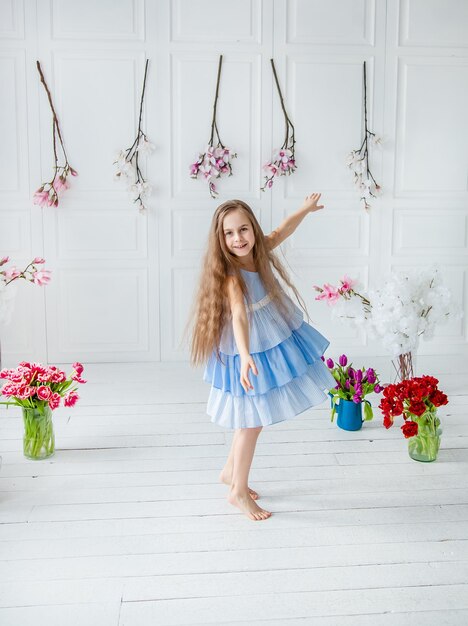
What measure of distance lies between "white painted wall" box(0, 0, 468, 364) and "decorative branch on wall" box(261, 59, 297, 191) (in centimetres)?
5

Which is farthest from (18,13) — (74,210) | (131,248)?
(131,248)

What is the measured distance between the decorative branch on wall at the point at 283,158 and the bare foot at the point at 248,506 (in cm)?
222

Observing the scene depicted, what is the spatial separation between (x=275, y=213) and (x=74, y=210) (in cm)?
121

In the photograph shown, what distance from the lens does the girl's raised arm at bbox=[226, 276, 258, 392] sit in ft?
7.20

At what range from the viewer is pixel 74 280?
4172 mm

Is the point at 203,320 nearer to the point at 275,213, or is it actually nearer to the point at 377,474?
the point at 377,474

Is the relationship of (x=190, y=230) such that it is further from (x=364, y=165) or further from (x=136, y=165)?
(x=364, y=165)

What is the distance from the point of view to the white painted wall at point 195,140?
13.1ft

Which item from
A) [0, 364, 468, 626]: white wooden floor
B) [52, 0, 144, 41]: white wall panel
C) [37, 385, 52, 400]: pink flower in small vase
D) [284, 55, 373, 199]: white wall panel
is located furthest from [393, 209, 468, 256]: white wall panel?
[37, 385, 52, 400]: pink flower in small vase

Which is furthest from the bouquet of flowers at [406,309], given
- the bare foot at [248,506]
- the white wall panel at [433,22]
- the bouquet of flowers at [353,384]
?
the white wall panel at [433,22]

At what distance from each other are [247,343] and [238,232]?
0.38m

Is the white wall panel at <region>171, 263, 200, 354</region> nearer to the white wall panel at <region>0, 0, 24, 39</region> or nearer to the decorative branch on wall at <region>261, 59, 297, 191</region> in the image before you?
the decorative branch on wall at <region>261, 59, 297, 191</region>

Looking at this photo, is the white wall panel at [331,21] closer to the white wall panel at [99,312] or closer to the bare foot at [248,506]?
the white wall panel at [99,312]

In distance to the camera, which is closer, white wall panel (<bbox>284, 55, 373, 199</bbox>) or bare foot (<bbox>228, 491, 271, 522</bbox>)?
bare foot (<bbox>228, 491, 271, 522</bbox>)
